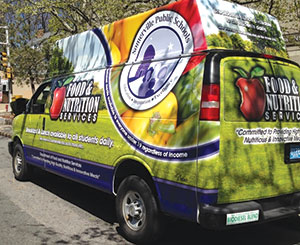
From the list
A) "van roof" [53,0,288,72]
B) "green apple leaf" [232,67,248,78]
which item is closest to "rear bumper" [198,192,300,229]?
"green apple leaf" [232,67,248,78]

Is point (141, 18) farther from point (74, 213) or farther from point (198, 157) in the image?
point (74, 213)

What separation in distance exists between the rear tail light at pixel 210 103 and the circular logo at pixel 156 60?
450 millimetres

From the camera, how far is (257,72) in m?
3.74

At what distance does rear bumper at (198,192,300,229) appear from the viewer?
10.8 feet

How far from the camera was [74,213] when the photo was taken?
5.34 meters

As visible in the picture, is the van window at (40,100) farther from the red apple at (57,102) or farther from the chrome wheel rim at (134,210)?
the chrome wheel rim at (134,210)

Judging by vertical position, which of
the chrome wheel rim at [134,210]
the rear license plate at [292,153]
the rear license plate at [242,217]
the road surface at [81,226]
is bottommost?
the road surface at [81,226]

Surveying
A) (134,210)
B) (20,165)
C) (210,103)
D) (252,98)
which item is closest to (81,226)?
(134,210)

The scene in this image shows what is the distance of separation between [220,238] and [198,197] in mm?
1419

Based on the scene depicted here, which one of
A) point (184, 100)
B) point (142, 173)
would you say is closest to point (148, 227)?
point (142, 173)

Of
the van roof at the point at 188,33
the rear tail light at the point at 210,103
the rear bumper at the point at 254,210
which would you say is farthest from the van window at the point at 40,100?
the rear bumper at the point at 254,210

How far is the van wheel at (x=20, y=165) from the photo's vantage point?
7.22m

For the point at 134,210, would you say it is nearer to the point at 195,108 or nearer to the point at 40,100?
the point at 195,108

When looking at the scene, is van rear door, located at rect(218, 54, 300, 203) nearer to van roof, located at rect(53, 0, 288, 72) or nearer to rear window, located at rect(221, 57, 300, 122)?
rear window, located at rect(221, 57, 300, 122)
